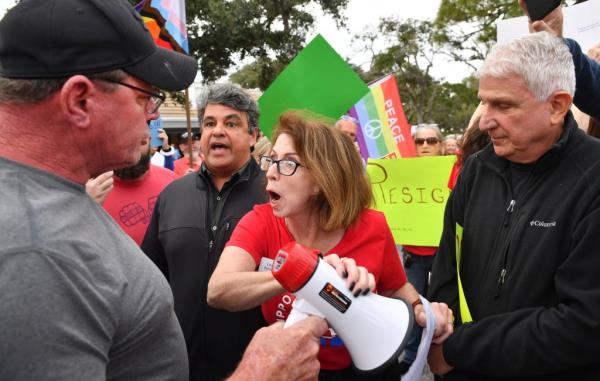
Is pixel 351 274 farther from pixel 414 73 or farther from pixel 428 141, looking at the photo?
pixel 414 73

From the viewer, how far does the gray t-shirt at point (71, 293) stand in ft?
3.16

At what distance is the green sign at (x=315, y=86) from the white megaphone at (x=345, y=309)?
1950 millimetres

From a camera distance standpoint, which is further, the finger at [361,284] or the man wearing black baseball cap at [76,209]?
the finger at [361,284]

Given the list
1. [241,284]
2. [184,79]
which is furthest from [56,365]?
[241,284]

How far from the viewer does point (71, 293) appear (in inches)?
40.1

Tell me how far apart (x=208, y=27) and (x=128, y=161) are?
665 inches

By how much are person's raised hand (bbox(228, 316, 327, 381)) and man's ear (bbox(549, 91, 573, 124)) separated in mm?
1141

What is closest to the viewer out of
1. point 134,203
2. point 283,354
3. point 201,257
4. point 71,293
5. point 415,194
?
point 71,293

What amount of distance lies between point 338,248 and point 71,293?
53.3 inches

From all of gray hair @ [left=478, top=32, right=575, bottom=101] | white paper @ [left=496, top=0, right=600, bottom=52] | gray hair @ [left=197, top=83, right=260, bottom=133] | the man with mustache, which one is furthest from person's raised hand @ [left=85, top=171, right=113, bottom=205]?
white paper @ [left=496, top=0, right=600, bottom=52]

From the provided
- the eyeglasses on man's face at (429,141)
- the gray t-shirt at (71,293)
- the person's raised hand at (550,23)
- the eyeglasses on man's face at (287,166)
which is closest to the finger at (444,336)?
the eyeglasses on man's face at (287,166)

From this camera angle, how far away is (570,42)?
6.57 ft

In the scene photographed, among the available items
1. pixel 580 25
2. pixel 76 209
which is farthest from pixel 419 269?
pixel 76 209

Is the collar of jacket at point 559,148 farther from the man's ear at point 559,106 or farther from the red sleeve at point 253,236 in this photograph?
the red sleeve at point 253,236
